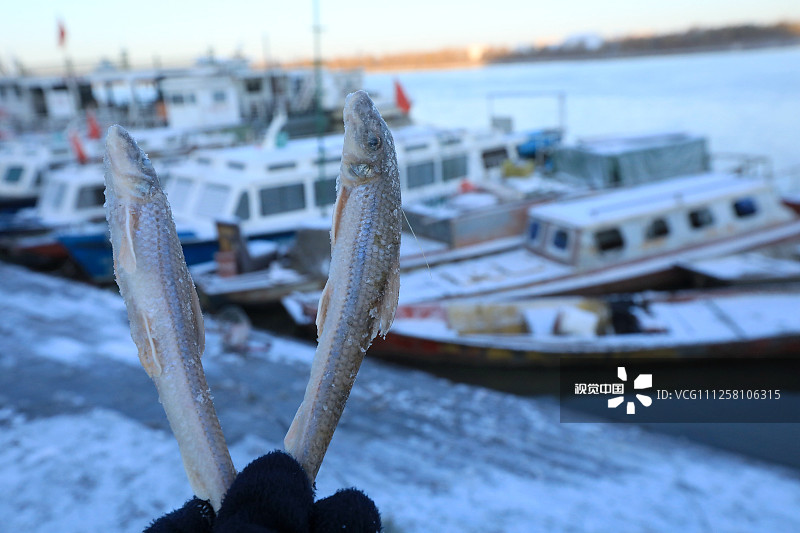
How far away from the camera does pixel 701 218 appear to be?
40.8ft

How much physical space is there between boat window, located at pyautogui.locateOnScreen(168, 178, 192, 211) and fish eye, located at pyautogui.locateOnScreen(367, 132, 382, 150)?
43.9ft

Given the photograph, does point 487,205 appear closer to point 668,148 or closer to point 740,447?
point 668,148

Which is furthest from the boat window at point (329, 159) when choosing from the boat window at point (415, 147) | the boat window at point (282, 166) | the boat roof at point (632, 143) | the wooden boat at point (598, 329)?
the boat roof at point (632, 143)

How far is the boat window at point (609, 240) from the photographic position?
1165 centimetres

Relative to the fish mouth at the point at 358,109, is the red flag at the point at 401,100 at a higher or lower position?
higher

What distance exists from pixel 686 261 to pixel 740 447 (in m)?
4.52

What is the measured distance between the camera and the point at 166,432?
20.0 feet

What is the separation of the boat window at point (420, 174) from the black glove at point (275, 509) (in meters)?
13.9

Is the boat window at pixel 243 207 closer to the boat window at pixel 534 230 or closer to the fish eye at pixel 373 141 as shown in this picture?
the boat window at pixel 534 230

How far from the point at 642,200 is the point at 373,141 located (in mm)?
11053

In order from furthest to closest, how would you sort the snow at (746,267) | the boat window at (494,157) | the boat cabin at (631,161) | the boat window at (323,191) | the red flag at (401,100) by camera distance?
the boat window at (494,157), the red flag at (401,100), the boat cabin at (631,161), the boat window at (323,191), the snow at (746,267)

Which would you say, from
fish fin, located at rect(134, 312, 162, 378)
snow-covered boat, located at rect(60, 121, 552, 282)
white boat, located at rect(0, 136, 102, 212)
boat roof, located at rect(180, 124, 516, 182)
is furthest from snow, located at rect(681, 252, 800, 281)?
white boat, located at rect(0, 136, 102, 212)

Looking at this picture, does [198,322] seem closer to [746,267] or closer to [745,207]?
[746,267]

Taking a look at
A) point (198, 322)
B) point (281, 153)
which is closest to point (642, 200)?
point (281, 153)
